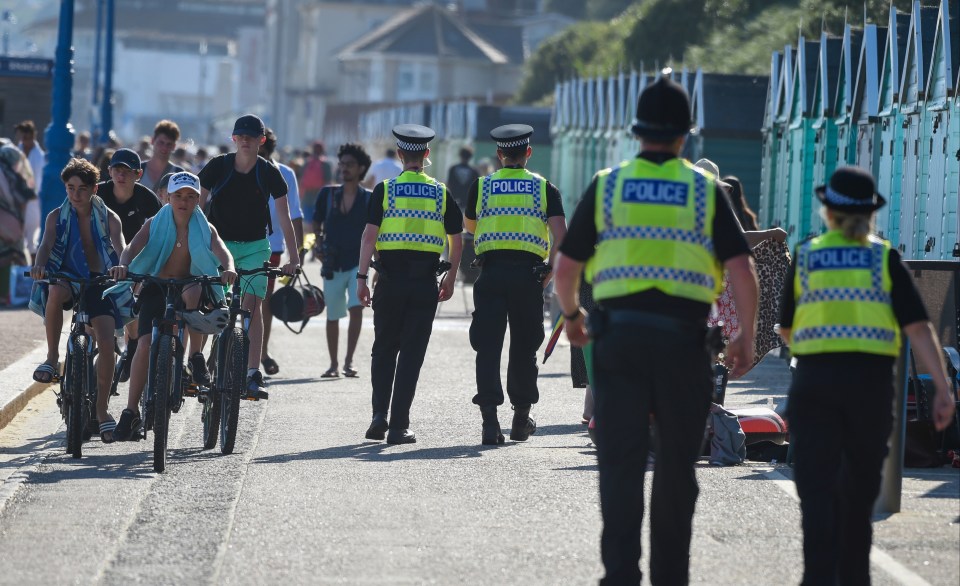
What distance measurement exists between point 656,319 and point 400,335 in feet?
15.1

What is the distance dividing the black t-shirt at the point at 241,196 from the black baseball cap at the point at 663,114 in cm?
561

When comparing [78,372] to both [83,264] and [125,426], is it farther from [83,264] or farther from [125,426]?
[83,264]

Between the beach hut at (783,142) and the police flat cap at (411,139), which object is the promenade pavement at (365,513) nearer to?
the police flat cap at (411,139)

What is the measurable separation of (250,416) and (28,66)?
22.6 metres

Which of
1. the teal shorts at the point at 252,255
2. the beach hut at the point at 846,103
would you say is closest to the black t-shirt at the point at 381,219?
the teal shorts at the point at 252,255

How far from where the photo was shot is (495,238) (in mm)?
10273

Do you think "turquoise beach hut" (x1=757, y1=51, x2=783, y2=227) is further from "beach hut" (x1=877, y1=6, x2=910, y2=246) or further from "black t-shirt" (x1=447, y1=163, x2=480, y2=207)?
"black t-shirt" (x1=447, y1=163, x2=480, y2=207)

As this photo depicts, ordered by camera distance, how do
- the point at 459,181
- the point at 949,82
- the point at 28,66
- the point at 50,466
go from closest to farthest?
the point at 50,466
the point at 949,82
the point at 459,181
the point at 28,66

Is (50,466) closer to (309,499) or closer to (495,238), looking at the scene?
(309,499)

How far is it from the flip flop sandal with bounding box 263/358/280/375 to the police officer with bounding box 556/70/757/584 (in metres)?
8.35

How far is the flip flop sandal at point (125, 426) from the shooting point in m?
9.59

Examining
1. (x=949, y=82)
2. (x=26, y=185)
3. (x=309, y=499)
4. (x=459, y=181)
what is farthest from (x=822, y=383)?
(x=459, y=181)

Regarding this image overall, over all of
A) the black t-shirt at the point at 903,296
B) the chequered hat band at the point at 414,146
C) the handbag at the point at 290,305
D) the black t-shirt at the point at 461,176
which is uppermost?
the chequered hat band at the point at 414,146

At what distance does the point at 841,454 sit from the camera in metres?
6.27
